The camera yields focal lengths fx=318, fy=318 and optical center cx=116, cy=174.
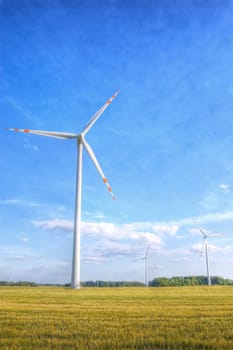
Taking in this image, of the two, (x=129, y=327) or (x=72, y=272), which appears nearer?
(x=129, y=327)

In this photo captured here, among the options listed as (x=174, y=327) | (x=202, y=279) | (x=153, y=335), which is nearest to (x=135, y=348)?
(x=153, y=335)

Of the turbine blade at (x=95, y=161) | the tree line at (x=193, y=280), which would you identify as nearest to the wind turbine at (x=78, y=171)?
the turbine blade at (x=95, y=161)

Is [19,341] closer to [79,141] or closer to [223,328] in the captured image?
[223,328]

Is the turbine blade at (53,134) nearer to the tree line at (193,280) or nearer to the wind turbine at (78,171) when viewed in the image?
the wind turbine at (78,171)

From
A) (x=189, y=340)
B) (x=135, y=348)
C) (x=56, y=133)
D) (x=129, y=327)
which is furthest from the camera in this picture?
(x=56, y=133)

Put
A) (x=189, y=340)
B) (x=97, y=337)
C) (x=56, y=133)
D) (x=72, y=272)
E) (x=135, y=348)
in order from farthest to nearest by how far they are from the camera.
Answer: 1. (x=56, y=133)
2. (x=72, y=272)
3. (x=97, y=337)
4. (x=189, y=340)
5. (x=135, y=348)

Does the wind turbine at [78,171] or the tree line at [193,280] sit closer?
the wind turbine at [78,171]

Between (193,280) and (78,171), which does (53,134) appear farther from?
(193,280)

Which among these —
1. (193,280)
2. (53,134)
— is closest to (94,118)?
(53,134)

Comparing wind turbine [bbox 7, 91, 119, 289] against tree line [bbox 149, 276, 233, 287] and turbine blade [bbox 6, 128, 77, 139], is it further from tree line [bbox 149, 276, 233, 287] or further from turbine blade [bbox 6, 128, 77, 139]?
tree line [bbox 149, 276, 233, 287]

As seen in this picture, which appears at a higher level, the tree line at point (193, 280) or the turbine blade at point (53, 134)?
the turbine blade at point (53, 134)

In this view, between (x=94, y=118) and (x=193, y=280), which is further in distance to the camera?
(x=193, y=280)
